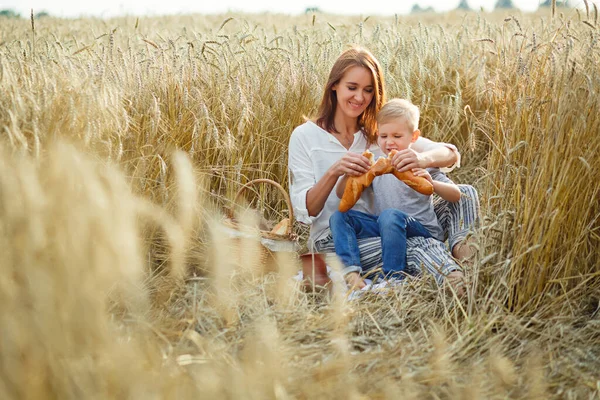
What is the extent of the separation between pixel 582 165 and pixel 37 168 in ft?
5.47

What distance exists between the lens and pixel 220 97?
3482mm

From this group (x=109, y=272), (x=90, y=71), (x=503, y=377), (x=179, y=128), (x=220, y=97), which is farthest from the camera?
(x=220, y=97)

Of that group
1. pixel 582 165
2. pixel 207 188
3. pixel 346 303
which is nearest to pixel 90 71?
pixel 207 188

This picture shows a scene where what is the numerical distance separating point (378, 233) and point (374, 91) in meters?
0.63

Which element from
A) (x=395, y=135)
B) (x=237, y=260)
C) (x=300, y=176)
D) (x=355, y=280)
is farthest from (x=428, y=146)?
(x=237, y=260)

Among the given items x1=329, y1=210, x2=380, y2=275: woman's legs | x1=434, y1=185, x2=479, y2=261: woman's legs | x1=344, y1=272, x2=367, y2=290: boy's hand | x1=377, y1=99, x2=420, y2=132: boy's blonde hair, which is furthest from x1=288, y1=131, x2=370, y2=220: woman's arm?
x1=434, y1=185, x2=479, y2=261: woman's legs

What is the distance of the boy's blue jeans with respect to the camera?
278 centimetres

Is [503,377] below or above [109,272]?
below

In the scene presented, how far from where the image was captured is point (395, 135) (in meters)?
2.89

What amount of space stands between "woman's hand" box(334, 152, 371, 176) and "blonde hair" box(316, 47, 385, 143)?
40 cm

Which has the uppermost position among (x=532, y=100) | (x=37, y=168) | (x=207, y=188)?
(x=532, y=100)

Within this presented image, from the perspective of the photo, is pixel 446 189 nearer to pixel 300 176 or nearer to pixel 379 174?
pixel 379 174

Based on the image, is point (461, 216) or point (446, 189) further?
point (461, 216)

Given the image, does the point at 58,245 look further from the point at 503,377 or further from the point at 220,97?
the point at 220,97
